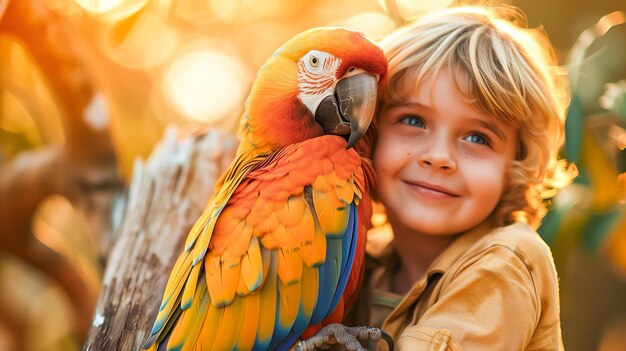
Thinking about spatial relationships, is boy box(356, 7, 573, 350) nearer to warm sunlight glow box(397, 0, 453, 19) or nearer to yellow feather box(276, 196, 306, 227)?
yellow feather box(276, 196, 306, 227)

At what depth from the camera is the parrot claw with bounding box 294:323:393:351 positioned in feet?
2.97

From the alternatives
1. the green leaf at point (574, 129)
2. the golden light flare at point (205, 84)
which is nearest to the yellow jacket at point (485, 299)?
the green leaf at point (574, 129)

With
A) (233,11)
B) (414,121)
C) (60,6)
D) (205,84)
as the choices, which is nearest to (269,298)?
(414,121)

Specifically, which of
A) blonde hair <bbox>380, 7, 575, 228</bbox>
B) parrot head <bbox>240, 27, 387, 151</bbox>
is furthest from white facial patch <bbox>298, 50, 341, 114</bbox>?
blonde hair <bbox>380, 7, 575, 228</bbox>

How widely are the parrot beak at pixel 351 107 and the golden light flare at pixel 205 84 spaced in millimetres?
1970

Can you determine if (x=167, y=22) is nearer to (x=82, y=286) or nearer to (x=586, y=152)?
(x=82, y=286)

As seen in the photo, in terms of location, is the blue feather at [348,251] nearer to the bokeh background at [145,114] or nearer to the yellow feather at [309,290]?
the yellow feather at [309,290]

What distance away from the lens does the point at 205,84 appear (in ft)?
10.6

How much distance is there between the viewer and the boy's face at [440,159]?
108cm

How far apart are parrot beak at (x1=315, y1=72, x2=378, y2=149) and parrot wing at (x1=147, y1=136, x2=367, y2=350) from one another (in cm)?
4

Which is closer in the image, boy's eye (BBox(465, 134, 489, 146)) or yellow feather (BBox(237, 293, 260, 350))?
yellow feather (BBox(237, 293, 260, 350))

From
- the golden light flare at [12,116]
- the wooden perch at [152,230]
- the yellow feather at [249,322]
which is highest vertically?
the yellow feather at [249,322]

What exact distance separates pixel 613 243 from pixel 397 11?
102 centimetres

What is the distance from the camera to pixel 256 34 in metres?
3.69
